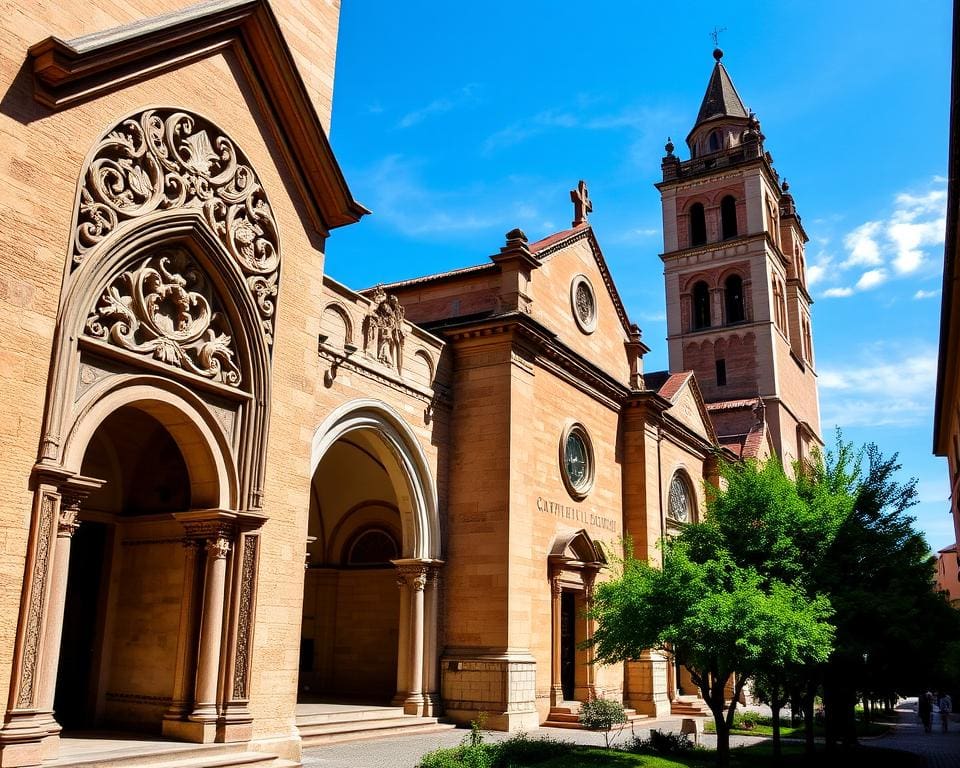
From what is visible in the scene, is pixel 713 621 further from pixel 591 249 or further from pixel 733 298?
pixel 733 298

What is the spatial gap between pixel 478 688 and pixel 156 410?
11319mm

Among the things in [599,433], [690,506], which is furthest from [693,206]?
[599,433]

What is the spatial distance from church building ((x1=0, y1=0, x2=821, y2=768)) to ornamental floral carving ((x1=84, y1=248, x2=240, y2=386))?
1.5 inches

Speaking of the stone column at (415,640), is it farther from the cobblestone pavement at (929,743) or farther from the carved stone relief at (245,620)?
the cobblestone pavement at (929,743)

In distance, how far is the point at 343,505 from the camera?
25.1 metres

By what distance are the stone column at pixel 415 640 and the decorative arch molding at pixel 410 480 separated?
446mm

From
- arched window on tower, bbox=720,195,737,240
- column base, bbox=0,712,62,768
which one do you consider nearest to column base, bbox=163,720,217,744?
column base, bbox=0,712,62,768

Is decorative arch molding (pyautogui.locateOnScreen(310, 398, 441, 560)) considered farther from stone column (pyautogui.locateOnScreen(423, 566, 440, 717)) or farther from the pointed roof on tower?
the pointed roof on tower

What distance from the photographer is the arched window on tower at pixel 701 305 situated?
2232 inches

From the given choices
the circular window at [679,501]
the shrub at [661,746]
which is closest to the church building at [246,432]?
the shrub at [661,746]

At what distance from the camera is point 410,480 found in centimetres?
2073

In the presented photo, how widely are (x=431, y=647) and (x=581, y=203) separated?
16.0m

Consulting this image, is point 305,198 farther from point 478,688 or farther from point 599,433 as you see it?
point 599,433

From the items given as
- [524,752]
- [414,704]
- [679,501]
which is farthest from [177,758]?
[679,501]
